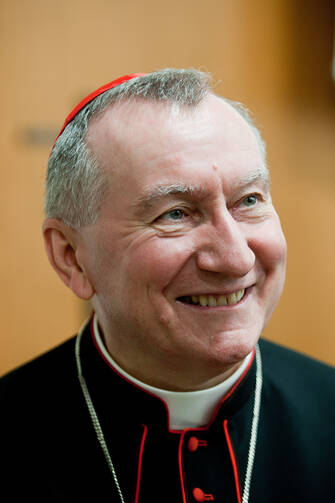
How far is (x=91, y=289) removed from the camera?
166cm

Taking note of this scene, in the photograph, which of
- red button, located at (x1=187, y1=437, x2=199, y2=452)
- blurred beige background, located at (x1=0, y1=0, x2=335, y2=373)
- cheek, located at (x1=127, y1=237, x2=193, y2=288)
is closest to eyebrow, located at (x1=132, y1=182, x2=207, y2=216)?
cheek, located at (x1=127, y1=237, x2=193, y2=288)

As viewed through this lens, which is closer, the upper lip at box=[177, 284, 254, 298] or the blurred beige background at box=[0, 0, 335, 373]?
the upper lip at box=[177, 284, 254, 298]

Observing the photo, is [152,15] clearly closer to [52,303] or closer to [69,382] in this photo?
[52,303]

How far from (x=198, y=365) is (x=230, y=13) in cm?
216

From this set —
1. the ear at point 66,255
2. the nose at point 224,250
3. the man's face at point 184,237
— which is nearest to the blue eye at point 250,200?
the man's face at point 184,237

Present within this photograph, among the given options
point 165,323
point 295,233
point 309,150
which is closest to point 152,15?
point 309,150

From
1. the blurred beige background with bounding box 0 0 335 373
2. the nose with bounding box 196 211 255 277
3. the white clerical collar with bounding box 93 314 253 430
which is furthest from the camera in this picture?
the blurred beige background with bounding box 0 0 335 373

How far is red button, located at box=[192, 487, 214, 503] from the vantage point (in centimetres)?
152

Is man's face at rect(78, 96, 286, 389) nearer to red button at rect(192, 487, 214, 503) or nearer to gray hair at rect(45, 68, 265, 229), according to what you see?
gray hair at rect(45, 68, 265, 229)

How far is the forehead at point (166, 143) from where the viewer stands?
143cm

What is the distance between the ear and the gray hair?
0.03m

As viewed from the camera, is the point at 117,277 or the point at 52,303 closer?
the point at 117,277

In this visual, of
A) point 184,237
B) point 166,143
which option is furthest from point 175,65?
point 184,237

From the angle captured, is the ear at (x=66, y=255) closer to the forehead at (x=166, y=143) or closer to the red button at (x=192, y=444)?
the forehead at (x=166, y=143)
